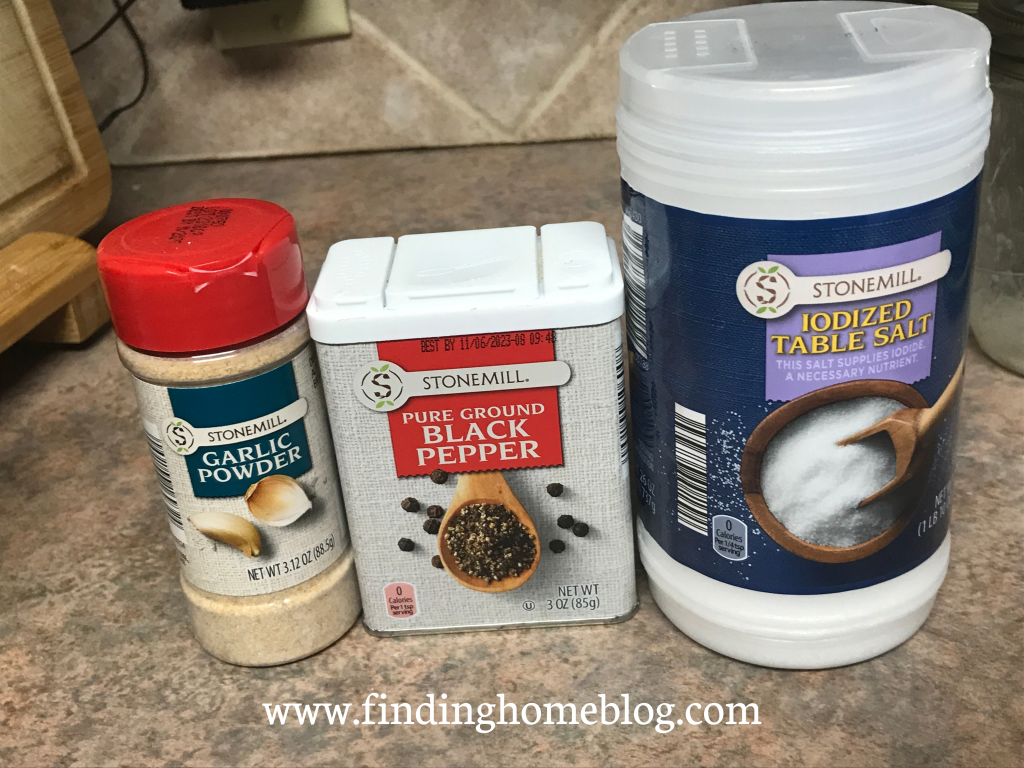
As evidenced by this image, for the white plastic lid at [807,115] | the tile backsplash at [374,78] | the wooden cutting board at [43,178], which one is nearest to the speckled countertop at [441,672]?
the wooden cutting board at [43,178]

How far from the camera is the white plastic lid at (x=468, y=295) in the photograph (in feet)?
1.86

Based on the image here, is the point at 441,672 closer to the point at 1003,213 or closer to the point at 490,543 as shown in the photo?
the point at 490,543

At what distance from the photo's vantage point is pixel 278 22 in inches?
48.4

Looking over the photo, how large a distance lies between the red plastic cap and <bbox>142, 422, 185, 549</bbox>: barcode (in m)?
0.06

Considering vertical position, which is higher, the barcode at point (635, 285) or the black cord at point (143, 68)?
the barcode at point (635, 285)

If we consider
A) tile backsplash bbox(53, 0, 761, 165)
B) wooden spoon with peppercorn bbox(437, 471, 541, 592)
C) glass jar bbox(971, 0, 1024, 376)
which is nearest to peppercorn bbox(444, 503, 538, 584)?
wooden spoon with peppercorn bbox(437, 471, 541, 592)

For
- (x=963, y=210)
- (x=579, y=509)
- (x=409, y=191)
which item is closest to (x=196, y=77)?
(x=409, y=191)

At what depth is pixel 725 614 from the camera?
0.61 meters

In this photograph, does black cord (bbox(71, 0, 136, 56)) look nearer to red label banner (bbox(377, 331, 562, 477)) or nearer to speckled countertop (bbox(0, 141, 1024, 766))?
speckled countertop (bbox(0, 141, 1024, 766))

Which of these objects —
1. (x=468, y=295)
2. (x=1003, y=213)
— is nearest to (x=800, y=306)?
(x=468, y=295)

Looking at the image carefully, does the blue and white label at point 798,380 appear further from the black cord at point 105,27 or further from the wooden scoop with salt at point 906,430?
the black cord at point 105,27

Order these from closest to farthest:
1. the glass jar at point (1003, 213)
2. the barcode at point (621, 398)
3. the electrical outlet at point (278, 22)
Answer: the barcode at point (621, 398), the glass jar at point (1003, 213), the electrical outlet at point (278, 22)

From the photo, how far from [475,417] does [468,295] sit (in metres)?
0.07

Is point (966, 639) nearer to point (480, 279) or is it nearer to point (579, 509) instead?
point (579, 509)
